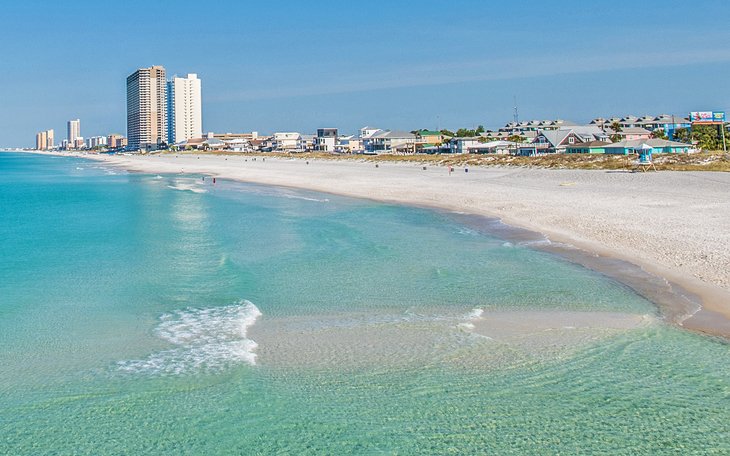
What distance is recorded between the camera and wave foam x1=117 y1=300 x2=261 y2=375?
10.9 m

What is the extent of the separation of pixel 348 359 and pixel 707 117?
125215mm

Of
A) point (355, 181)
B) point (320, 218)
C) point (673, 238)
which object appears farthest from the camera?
point (355, 181)

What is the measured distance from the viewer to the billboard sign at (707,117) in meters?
116

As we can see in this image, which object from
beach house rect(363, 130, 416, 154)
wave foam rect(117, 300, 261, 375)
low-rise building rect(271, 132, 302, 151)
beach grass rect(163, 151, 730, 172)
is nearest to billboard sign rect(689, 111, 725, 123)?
beach house rect(363, 130, 416, 154)

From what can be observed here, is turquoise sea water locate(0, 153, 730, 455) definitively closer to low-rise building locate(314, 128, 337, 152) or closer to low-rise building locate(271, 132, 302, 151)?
low-rise building locate(314, 128, 337, 152)

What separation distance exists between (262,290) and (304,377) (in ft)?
21.4

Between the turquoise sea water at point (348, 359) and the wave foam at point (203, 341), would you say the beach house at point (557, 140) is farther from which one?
the wave foam at point (203, 341)

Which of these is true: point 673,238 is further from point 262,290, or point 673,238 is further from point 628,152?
point 628,152

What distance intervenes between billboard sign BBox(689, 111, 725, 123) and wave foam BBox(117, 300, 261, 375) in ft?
398

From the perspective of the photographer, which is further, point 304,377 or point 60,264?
point 60,264

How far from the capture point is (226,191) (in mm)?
53500

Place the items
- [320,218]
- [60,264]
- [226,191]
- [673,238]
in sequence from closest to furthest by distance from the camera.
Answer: [673,238] → [60,264] → [320,218] → [226,191]

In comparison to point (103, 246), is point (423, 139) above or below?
above

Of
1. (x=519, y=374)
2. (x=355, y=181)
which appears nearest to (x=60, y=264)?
(x=519, y=374)
